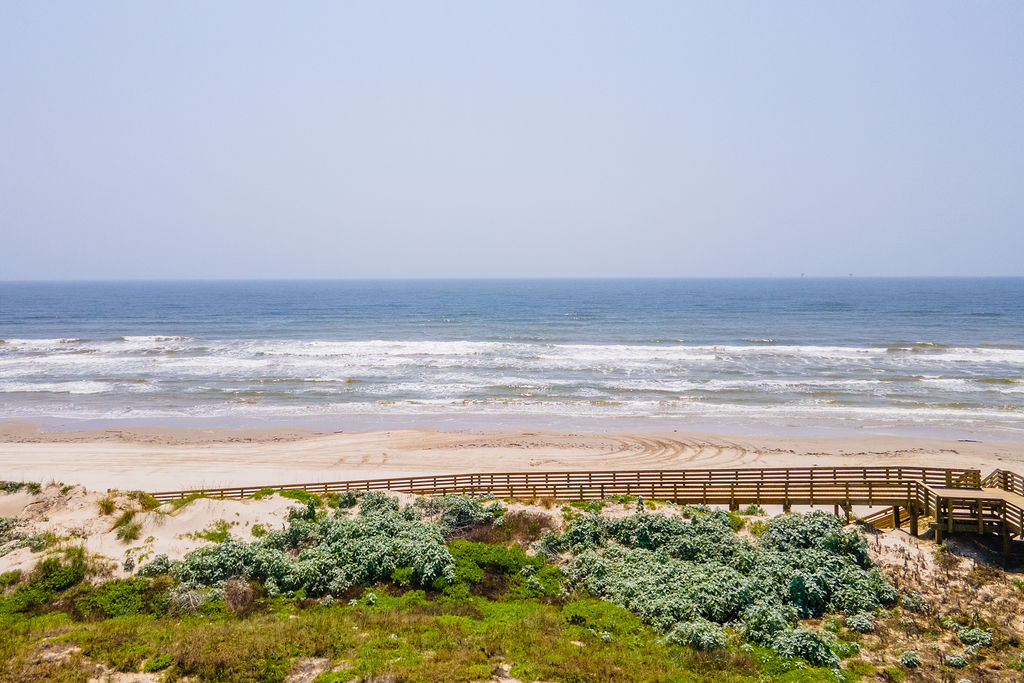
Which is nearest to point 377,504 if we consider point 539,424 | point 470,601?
point 470,601

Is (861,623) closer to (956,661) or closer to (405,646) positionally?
(956,661)

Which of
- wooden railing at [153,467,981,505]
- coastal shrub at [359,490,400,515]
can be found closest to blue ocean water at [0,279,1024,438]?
wooden railing at [153,467,981,505]

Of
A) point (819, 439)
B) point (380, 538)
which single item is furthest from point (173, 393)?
point (819, 439)

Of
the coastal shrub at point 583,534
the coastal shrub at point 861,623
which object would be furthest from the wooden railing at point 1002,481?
the coastal shrub at point 583,534

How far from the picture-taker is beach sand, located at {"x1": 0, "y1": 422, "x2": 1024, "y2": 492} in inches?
1090

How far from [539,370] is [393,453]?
2271cm

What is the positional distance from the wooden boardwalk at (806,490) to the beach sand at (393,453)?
492 centimetres

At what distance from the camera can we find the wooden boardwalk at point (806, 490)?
54.7 ft

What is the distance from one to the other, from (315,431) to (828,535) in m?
27.8

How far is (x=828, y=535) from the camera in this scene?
1638 centimetres

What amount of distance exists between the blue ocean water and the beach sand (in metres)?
4.01

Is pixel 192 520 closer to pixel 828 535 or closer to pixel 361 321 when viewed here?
pixel 828 535

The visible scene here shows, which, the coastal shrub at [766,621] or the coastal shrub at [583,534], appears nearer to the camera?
the coastal shrub at [766,621]

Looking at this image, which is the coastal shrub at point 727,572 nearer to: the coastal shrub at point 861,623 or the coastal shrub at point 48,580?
the coastal shrub at point 861,623
